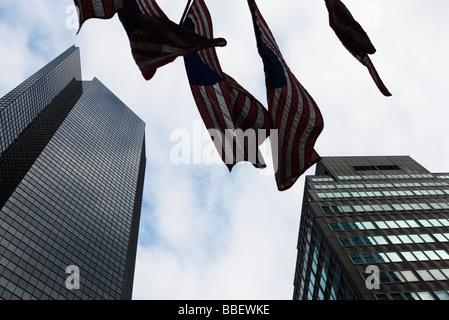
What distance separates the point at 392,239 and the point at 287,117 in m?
38.3

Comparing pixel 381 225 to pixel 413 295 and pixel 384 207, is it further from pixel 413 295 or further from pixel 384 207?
pixel 413 295

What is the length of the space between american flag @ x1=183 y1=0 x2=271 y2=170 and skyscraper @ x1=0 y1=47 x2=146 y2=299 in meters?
68.2

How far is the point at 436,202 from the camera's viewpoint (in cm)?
5631

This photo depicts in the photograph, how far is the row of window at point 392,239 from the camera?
147 feet

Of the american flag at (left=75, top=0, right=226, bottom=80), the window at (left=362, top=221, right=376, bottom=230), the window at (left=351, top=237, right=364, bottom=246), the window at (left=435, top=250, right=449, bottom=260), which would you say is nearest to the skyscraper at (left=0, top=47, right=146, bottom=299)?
the window at (left=351, top=237, right=364, bottom=246)

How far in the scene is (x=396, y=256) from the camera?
4206 centimetres

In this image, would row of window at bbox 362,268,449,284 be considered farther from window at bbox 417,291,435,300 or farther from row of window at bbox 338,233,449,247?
row of window at bbox 338,233,449,247

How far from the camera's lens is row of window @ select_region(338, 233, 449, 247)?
1764 inches

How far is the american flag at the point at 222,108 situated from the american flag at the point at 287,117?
72cm

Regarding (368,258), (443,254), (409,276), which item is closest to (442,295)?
(409,276)

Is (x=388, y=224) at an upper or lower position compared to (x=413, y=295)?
upper

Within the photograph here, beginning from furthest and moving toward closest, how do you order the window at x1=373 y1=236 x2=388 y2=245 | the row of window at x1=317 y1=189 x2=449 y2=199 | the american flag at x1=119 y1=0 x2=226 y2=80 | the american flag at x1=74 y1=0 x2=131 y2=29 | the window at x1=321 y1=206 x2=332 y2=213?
1. the row of window at x1=317 y1=189 x2=449 y2=199
2. the window at x1=321 y1=206 x2=332 y2=213
3. the window at x1=373 y1=236 x2=388 y2=245
4. the american flag at x1=74 y1=0 x2=131 y2=29
5. the american flag at x1=119 y1=0 x2=226 y2=80

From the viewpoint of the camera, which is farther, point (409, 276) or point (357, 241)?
point (357, 241)
